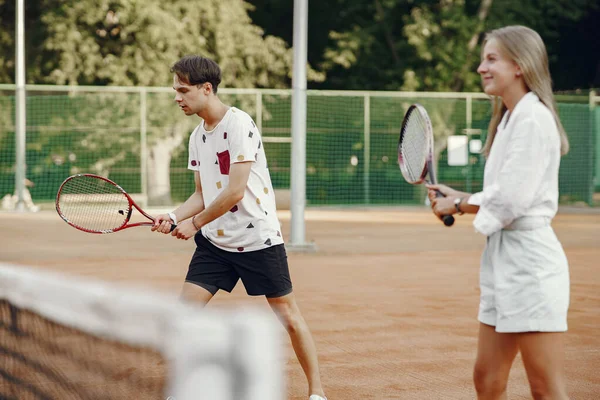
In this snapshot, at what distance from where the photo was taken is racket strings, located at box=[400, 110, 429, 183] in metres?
4.20

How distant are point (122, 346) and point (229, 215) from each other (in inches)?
61.7

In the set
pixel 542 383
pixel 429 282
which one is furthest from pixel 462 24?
pixel 542 383

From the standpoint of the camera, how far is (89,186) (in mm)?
5504

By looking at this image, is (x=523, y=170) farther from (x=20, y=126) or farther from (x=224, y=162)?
(x=20, y=126)

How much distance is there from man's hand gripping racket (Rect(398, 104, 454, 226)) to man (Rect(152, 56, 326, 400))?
734mm

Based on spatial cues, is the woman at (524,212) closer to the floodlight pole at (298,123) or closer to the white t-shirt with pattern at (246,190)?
the white t-shirt with pattern at (246,190)

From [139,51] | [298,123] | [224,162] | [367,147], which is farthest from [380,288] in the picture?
[139,51]

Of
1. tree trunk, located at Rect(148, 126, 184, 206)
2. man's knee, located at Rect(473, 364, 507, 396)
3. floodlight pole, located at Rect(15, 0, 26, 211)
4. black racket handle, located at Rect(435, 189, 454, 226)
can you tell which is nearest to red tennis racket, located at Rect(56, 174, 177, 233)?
black racket handle, located at Rect(435, 189, 454, 226)

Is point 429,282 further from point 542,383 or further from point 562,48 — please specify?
point 562,48

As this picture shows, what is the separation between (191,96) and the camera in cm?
470

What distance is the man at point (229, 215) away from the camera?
468cm

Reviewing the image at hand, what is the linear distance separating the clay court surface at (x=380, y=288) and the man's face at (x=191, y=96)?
1669 mm

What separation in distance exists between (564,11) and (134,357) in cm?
2874

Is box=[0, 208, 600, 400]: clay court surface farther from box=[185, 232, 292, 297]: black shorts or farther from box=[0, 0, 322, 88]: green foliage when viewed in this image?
box=[0, 0, 322, 88]: green foliage
